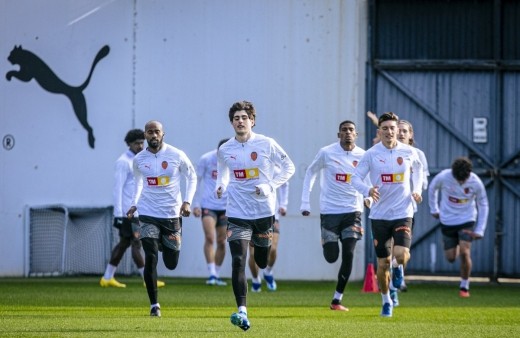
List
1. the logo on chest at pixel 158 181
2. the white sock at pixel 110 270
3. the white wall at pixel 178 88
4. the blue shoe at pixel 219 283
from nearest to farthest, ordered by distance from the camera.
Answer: the logo on chest at pixel 158 181 < the white sock at pixel 110 270 < the blue shoe at pixel 219 283 < the white wall at pixel 178 88

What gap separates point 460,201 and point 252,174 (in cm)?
746

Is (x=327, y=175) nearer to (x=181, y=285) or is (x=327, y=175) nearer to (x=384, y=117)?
(x=384, y=117)

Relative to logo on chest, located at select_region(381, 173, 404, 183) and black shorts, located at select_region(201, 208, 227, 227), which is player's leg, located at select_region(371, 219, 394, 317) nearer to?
logo on chest, located at select_region(381, 173, 404, 183)

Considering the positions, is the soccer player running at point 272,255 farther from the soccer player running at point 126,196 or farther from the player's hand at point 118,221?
the player's hand at point 118,221

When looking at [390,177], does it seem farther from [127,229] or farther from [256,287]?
[127,229]

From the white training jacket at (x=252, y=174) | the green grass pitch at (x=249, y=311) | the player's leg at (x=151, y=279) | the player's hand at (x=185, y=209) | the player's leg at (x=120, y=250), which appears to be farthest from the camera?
the player's leg at (x=120, y=250)

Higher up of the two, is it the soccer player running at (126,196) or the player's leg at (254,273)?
the soccer player running at (126,196)

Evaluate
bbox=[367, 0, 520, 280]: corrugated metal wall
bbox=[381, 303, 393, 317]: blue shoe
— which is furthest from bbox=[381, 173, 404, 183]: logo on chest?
bbox=[367, 0, 520, 280]: corrugated metal wall

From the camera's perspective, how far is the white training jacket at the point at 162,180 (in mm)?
15969

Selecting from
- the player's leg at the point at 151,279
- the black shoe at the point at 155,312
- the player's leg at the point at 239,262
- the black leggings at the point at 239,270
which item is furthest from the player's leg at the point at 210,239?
the black leggings at the point at 239,270

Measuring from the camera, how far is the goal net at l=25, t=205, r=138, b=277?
24703 mm

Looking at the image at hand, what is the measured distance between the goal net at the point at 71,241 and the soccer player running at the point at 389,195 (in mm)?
9594

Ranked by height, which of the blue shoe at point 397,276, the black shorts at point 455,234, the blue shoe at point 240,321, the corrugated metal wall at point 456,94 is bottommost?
the blue shoe at point 240,321

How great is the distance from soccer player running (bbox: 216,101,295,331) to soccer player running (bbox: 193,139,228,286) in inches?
280
